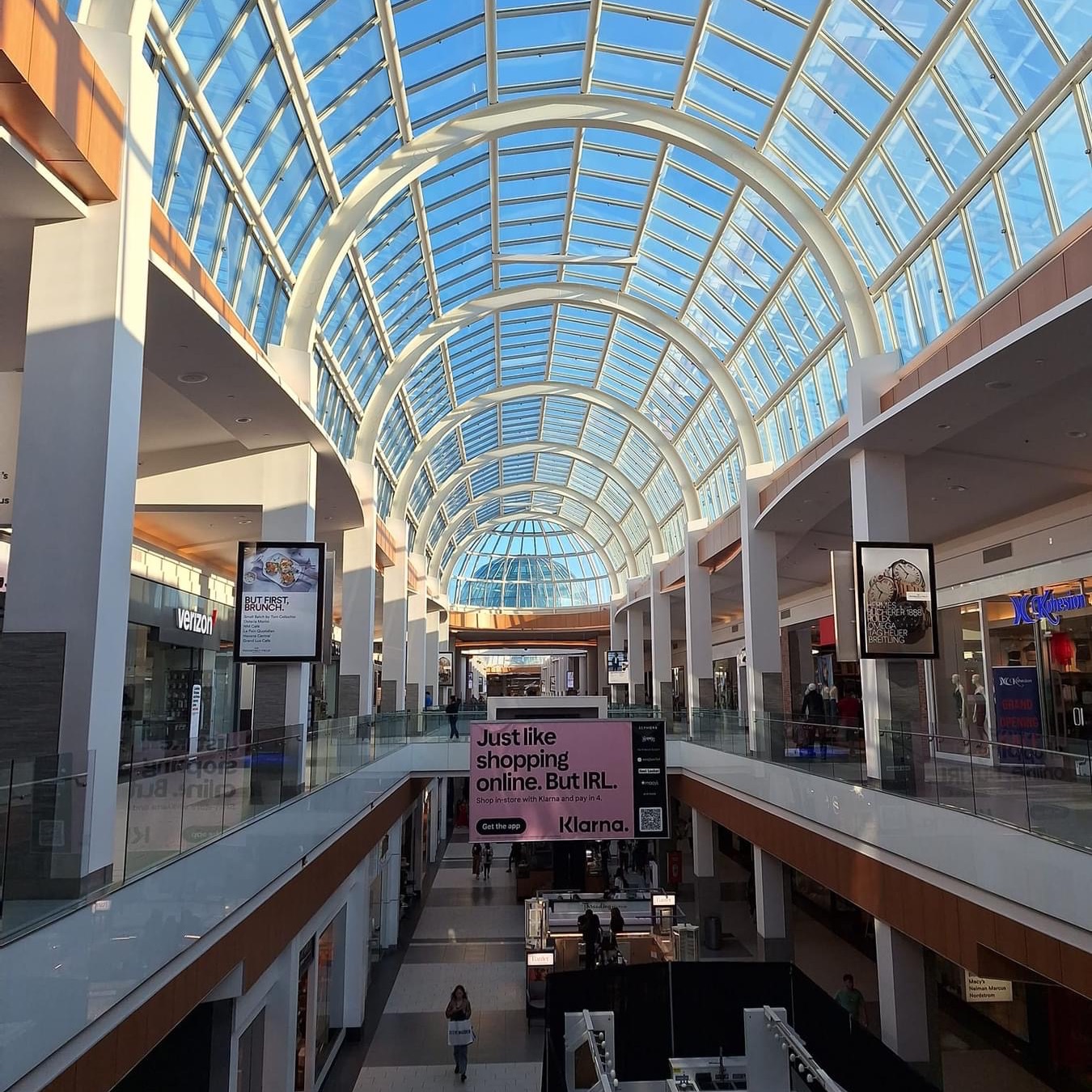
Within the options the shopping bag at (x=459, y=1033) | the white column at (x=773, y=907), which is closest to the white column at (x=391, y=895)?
the shopping bag at (x=459, y=1033)

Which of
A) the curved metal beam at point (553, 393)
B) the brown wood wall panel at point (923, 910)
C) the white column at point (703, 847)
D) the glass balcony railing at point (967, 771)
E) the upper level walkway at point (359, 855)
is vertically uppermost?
the curved metal beam at point (553, 393)

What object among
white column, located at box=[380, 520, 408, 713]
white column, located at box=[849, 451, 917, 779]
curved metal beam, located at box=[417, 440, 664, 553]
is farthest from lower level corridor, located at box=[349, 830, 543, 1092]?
curved metal beam, located at box=[417, 440, 664, 553]

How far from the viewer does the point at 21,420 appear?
28.2 feet

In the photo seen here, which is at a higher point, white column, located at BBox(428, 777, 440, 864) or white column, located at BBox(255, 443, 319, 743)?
white column, located at BBox(255, 443, 319, 743)

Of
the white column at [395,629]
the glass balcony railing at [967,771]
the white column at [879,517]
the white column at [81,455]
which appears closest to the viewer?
the white column at [81,455]

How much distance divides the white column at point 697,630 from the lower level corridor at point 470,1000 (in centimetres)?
938

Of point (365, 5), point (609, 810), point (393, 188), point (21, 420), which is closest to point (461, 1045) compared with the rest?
point (609, 810)

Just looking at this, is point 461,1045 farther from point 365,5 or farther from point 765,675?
point 365,5

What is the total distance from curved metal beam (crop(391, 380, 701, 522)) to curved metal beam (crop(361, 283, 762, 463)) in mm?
6176

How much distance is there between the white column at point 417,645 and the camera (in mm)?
44062

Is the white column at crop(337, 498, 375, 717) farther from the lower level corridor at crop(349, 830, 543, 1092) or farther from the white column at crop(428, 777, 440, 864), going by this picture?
the white column at crop(428, 777, 440, 864)

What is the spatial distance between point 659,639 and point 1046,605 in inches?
915

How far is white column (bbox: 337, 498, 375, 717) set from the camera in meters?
25.2

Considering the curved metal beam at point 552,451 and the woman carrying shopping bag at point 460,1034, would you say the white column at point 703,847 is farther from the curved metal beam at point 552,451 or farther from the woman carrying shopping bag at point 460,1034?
A: the curved metal beam at point 552,451
